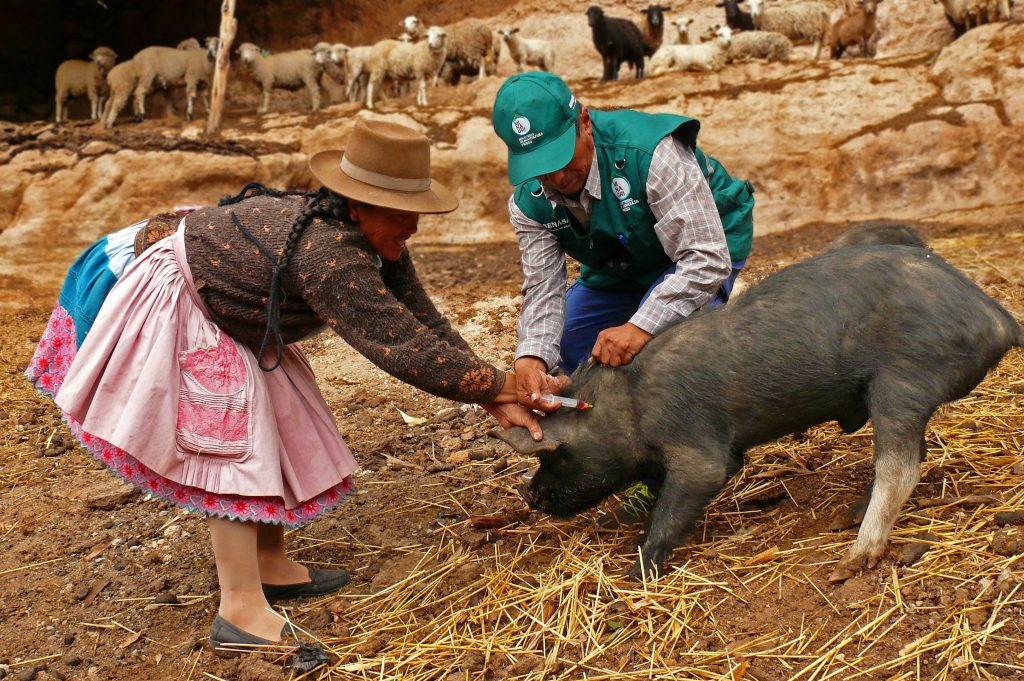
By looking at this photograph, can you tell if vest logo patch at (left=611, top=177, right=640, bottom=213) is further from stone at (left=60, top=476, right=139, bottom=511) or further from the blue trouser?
stone at (left=60, top=476, right=139, bottom=511)

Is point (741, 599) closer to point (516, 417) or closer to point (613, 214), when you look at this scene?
point (516, 417)

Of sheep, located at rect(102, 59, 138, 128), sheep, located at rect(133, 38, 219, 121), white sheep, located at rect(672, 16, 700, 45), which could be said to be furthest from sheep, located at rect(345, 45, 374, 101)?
white sheep, located at rect(672, 16, 700, 45)

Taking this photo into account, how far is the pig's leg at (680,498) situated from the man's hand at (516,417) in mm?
487

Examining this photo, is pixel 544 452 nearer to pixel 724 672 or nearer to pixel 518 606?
pixel 518 606

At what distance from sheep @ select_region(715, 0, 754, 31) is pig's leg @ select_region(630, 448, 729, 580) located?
40.5 ft

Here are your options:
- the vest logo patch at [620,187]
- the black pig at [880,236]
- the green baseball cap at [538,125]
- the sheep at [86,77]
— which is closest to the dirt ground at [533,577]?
the black pig at [880,236]

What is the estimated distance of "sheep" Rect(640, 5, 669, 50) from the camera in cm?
1450

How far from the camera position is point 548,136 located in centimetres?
343

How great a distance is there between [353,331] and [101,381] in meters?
0.89

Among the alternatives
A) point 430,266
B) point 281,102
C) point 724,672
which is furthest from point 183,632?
point 281,102

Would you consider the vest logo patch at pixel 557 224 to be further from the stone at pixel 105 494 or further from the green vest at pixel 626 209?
the stone at pixel 105 494

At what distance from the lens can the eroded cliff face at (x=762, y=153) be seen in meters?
9.55

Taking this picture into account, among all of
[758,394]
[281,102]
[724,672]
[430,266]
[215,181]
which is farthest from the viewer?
[281,102]

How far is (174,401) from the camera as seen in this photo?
321cm
